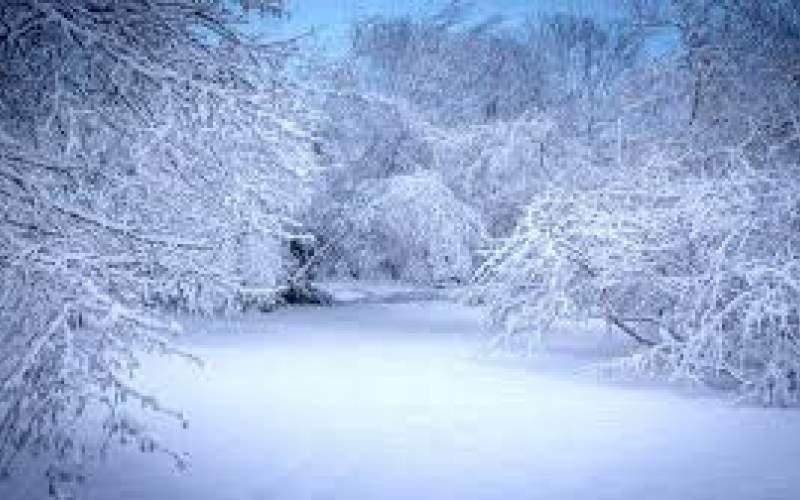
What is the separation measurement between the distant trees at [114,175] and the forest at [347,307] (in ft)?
0.08

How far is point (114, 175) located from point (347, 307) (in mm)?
17665

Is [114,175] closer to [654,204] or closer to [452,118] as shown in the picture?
[654,204]

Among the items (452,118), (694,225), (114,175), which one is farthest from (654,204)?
(452,118)

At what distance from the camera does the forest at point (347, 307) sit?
585 centimetres

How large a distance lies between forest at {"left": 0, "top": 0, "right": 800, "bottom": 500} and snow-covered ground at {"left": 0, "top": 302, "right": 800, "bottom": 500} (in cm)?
5

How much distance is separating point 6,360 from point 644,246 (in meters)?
8.58

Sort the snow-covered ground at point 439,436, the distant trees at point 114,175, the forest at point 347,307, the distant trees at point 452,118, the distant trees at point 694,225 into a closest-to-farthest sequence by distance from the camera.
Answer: the distant trees at point 114,175
the forest at point 347,307
the snow-covered ground at point 439,436
the distant trees at point 694,225
the distant trees at point 452,118

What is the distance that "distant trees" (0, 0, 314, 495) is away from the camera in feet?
17.3

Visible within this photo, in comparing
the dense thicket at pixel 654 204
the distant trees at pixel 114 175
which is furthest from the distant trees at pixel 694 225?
the distant trees at pixel 114 175

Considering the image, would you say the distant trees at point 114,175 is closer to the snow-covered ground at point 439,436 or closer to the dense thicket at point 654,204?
the snow-covered ground at point 439,436

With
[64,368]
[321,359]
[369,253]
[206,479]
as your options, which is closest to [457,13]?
[369,253]

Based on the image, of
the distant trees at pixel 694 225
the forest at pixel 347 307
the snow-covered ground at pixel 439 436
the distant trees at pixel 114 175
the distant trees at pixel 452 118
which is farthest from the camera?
the distant trees at pixel 452 118

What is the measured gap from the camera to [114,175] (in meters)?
6.55

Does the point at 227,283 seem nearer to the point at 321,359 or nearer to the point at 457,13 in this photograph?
the point at 321,359
